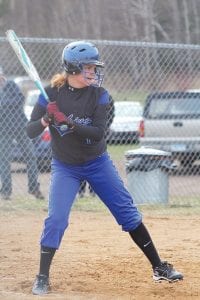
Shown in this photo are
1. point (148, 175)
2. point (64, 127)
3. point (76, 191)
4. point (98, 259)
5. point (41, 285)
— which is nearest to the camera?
point (64, 127)

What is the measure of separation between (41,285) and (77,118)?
1.27 meters

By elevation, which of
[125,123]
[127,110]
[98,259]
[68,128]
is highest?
[68,128]

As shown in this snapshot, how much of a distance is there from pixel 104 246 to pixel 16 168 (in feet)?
13.3

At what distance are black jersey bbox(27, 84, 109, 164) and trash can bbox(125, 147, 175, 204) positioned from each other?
5.09 meters

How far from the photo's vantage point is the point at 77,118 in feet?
20.0

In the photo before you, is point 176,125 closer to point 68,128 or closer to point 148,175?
point 148,175

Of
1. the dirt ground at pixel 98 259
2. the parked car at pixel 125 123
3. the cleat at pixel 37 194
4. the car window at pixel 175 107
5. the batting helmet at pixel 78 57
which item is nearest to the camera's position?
the batting helmet at pixel 78 57

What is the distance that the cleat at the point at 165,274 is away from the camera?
621 cm

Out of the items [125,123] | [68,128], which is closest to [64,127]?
[68,128]

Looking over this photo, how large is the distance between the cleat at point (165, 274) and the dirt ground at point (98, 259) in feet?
0.31

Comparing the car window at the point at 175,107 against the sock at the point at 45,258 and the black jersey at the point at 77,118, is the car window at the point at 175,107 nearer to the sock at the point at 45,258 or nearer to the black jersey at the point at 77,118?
the black jersey at the point at 77,118

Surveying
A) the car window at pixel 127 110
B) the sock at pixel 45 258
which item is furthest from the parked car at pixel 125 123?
the sock at pixel 45 258

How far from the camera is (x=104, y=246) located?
318 inches

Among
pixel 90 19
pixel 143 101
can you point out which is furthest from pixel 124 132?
pixel 90 19
